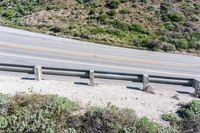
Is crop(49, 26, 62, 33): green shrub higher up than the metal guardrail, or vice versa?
crop(49, 26, 62, 33): green shrub

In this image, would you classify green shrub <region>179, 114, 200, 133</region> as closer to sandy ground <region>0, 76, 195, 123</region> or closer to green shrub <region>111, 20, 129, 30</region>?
sandy ground <region>0, 76, 195, 123</region>

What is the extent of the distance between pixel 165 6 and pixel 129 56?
45.0 ft

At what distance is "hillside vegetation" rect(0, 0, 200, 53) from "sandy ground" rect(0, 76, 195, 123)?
586 inches

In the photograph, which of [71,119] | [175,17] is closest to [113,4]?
[175,17]

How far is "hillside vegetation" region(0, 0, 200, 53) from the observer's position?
33438 mm

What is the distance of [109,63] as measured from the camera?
958 inches

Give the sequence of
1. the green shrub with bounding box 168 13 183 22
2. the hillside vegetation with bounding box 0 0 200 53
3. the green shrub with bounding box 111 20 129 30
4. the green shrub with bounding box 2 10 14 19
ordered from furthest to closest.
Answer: the green shrub with bounding box 2 10 14 19, the green shrub with bounding box 168 13 183 22, the green shrub with bounding box 111 20 129 30, the hillside vegetation with bounding box 0 0 200 53

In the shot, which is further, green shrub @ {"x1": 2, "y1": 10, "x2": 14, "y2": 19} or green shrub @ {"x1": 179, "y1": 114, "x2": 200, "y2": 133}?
green shrub @ {"x1": 2, "y1": 10, "x2": 14, "y2": 19}

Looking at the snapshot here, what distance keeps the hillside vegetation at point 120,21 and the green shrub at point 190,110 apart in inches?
634

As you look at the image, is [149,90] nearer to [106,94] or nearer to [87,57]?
[106,94]

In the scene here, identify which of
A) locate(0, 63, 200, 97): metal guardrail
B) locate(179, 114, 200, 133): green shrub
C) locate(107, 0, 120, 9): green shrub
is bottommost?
locate(179, 114, 200, 133): green shrub

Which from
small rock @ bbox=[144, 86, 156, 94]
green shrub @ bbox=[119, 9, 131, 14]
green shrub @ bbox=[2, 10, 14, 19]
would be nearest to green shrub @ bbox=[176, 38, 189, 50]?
green shrub @ bbox=[119, 9, 131, 14]

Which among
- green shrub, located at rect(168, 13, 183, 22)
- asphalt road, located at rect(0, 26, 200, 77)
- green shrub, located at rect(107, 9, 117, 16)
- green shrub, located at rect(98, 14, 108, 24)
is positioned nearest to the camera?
asphalt road, located at rect(0, 26, 200, 77)

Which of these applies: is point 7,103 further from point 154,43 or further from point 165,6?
point 165,6
